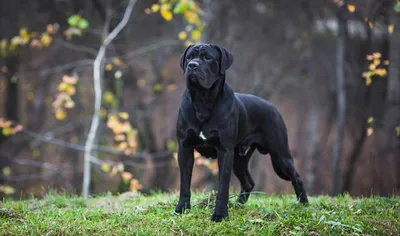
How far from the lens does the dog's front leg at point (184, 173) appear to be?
5.08 meters

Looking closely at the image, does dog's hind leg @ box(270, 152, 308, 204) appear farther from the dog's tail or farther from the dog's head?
the dog's head

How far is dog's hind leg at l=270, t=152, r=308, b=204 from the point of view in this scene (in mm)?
5824

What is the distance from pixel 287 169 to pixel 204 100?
153 centimetres

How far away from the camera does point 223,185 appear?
16.0 ft

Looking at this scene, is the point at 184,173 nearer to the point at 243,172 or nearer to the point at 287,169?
the point at 243,172

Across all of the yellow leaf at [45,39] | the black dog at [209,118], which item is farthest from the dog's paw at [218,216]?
the yellow leaf at [45,39]

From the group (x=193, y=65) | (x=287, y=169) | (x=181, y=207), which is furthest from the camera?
(x=287, y=169)

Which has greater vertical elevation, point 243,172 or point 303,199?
point 243,172

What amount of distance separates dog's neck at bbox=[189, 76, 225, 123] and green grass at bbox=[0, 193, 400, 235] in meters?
1.00

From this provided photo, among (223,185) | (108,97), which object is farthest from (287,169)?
(108,97)

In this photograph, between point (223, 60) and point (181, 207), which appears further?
point (181, 207)

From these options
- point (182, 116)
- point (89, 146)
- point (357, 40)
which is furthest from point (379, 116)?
point (182, 116)

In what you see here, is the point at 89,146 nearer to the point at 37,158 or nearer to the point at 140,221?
the point at 140,221

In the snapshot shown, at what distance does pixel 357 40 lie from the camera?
15336 millimetres
